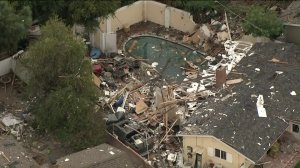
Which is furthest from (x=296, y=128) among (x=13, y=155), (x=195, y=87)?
(x=13, y=155)

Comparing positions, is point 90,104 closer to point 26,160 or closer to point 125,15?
point 26,160

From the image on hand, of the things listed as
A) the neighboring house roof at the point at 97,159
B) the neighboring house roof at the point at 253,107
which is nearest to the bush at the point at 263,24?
the neighboring house roof at the point at 253,107

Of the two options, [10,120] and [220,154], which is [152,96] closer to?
[220,154]

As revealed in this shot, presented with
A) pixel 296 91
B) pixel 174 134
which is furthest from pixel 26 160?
pixel 296 91

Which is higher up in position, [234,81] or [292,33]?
[292,33]

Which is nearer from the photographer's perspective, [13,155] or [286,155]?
[13,155]
